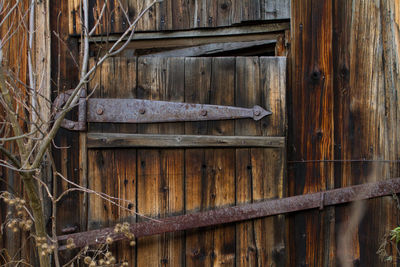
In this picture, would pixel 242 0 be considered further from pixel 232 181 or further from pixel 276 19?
pixel 232 181

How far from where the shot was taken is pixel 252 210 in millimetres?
2248

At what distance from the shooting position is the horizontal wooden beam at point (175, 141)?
2258 millimetres

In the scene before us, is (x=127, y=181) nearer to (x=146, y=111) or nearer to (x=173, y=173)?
(x=173, y=173)

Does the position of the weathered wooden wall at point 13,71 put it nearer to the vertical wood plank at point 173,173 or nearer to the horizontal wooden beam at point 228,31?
the horizontal wooden beam at point 228,31

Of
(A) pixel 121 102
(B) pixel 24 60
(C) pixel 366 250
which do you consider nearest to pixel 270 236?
(C) pixel 366 250

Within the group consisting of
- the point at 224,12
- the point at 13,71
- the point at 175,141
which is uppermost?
the point at 224,12

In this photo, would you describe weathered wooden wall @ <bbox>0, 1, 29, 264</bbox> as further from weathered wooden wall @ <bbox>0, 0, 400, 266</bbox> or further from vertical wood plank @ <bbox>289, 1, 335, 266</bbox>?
vertical wood plank @ <bbox>289, 1, 335, 266</bbox>

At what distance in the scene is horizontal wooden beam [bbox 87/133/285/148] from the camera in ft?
7.41

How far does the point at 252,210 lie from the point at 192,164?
423mm

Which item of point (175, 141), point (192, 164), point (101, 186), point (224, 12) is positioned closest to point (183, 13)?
point (224, 12)

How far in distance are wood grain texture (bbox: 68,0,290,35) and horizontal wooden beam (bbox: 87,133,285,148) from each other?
24.6 inches

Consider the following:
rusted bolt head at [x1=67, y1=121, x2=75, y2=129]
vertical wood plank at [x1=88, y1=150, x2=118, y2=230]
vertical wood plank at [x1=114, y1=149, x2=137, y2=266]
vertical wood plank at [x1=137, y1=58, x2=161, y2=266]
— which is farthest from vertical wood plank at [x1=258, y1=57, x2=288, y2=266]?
rusted bolt head at [x1=67, y1=121, x2=75, y2=129]

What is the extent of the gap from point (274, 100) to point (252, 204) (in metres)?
0.60

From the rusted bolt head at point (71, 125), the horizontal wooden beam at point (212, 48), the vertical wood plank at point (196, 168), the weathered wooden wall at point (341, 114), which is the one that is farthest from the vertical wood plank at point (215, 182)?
the rusted bolt head at point (71, 125)
